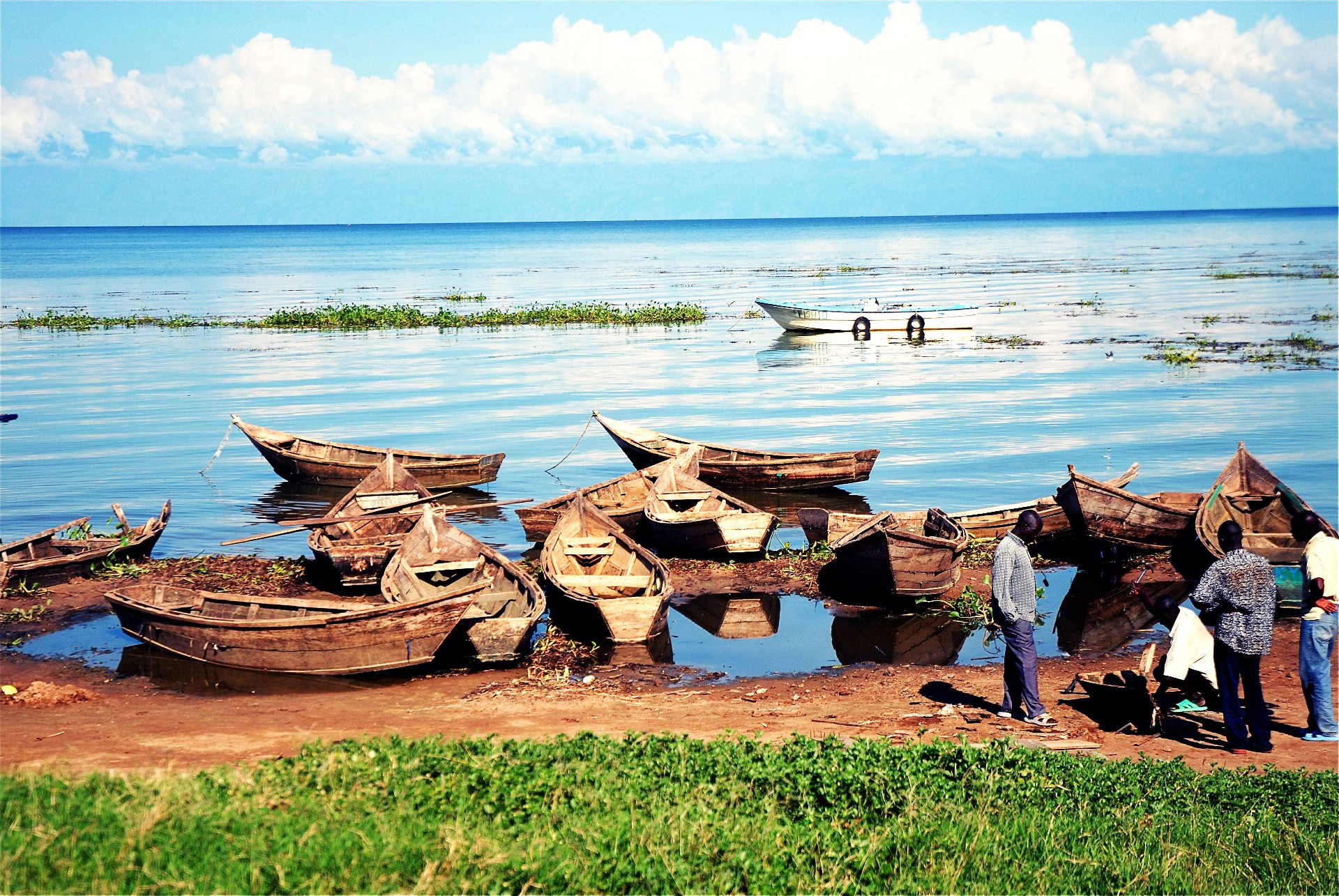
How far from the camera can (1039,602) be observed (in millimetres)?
16953

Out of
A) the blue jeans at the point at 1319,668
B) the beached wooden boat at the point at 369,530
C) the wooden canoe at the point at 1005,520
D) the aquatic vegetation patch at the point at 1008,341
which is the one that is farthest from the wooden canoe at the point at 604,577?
the aquatic vegetation patch at the point at 1008,341

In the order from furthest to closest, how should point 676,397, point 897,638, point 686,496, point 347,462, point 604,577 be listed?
point 676,397, point 347,462, point 686,496, point 604,577, point 897,638

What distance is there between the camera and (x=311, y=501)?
24.7m

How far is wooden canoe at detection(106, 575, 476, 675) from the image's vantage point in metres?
13.1

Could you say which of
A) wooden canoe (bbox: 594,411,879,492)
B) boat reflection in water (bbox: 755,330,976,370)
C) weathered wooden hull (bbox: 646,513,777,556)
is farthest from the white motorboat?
weathered wooden hull (bbox: 646,513,777,556)

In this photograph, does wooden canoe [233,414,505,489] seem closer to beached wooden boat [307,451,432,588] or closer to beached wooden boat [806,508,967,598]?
beached wooden boat [307,451,432,588]

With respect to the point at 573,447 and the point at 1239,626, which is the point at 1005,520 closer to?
the point at 1239,626

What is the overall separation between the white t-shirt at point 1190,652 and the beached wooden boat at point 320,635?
7.40m

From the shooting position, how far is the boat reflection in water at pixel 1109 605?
50.4 feet

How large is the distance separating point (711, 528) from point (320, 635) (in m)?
6.94

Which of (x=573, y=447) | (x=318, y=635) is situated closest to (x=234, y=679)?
(x=318, y=635)

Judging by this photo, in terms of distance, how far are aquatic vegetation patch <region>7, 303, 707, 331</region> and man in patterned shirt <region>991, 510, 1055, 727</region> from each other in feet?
151

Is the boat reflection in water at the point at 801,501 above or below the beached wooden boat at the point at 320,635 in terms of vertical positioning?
below

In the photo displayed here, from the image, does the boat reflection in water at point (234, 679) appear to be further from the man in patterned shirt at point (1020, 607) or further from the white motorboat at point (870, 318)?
the white motorboat at point (870, 318)
